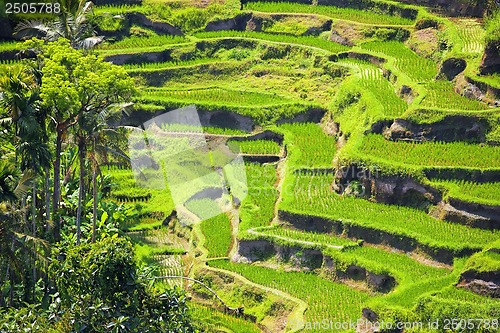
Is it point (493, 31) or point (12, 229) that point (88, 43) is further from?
point (493, 31)

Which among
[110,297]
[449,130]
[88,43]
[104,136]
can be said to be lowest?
[449,130]

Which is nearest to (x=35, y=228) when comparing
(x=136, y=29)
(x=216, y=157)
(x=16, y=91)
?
(x=16, y=91)

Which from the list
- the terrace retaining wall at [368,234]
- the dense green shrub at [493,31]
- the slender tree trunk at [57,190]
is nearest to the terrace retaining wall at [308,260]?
the terrace retaining wall at [368,234]

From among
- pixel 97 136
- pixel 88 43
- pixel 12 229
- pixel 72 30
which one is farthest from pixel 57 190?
pixel 72 30

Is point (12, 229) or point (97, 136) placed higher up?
point (97, 136)

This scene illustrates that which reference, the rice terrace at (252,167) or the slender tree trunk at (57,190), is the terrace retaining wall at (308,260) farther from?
the slender tree trunk at (57,190)

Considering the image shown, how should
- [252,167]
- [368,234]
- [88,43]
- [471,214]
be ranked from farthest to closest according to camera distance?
[252,167] → [88,43] → [368,234] → [471,214]

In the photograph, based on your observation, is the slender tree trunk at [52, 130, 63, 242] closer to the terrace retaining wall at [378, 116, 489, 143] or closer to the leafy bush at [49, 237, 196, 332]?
the leafy bush at [49, 237, 196, 332]

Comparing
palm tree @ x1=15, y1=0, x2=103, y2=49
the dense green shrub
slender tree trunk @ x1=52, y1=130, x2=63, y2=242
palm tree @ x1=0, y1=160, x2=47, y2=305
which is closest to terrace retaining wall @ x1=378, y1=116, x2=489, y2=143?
the dense green shrub

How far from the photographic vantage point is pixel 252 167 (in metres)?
59.9

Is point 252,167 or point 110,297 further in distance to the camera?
point 252,167

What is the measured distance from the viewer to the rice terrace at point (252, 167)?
150 ft

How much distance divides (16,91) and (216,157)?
16051mm

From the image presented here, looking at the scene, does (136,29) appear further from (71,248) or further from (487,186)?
(71,248)
